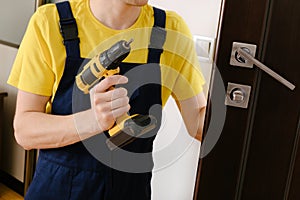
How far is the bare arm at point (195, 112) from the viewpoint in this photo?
109cm

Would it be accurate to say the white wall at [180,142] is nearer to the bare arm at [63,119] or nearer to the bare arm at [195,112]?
the bare arm at [195,112]

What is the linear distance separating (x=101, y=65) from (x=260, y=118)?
0.49m

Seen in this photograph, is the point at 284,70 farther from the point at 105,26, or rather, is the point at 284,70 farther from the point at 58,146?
the point at 58,146

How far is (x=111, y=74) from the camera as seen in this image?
88cm

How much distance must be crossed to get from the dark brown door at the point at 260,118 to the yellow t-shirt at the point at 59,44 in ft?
0.52

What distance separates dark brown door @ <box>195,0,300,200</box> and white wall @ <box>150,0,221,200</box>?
0.38 metres

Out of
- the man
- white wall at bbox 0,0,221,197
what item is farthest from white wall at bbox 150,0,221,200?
the man

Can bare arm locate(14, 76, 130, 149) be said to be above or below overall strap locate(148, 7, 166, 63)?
below

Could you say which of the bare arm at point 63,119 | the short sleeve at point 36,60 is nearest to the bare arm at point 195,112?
the bare arm at point 63,119

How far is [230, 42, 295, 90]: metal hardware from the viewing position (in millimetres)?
1026

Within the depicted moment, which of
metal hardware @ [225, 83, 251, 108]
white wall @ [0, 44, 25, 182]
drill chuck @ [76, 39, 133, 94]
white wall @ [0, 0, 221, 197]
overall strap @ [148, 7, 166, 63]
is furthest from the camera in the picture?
white wall @ [0, 44, 25, 182]

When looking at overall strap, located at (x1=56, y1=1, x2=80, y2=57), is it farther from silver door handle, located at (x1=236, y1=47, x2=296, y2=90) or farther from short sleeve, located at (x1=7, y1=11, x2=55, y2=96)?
silver door handle, located at (x1=236, y1=47, x2=296, y2=90)

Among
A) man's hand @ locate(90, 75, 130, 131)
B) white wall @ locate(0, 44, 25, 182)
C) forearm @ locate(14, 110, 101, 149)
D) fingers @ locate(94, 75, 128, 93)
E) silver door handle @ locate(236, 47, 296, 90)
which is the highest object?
silver door handle @ locate(236, 47, 296, 90)

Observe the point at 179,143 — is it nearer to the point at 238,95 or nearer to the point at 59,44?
the point at 238,95
